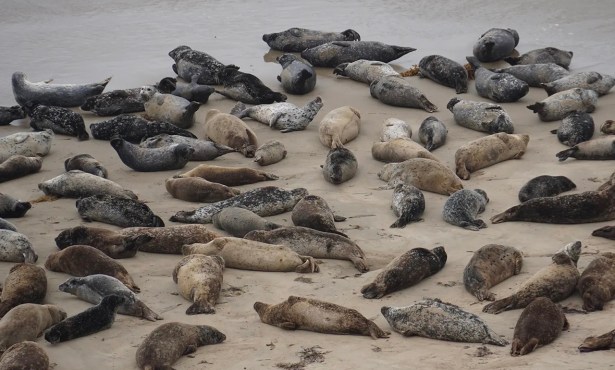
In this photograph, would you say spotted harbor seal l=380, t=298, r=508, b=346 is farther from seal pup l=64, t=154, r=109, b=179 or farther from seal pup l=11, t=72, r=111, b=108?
seal pup l=11, t=72, r=111, b=108

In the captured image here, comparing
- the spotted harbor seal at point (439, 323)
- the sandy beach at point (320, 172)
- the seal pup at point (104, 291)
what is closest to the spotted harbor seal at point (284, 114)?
the sandy beach at point (320, 172)

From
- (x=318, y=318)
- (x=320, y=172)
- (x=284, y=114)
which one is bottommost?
(x=318, y=318)

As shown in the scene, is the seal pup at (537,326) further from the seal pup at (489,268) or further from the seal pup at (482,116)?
the seal pup at (482,116)

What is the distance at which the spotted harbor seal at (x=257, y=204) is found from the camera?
923 centimetres

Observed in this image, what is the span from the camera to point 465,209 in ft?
29.3

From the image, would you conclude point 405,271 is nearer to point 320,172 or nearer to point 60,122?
point 320,172

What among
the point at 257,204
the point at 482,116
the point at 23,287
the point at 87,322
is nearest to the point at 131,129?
the point at 257,204

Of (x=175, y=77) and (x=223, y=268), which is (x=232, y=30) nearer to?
(x=175, y=77)

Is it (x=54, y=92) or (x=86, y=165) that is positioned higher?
(x=54, y=92)

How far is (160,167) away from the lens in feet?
35.3

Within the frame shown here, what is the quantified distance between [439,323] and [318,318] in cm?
76

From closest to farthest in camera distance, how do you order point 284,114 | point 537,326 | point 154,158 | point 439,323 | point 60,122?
point 537,326, point 439,323, point 154,158, point 60,122, point 284,114

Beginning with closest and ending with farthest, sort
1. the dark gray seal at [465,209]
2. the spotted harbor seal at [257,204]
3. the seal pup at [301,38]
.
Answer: the dark gray seal at [465,209]
the spotted harbor seal at [257,204]
the seal pup at [301,38]

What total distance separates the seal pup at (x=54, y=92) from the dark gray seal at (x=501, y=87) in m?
4.59
